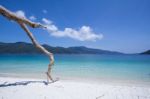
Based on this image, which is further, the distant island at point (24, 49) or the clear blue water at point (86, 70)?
the distant island at point (24, 49)

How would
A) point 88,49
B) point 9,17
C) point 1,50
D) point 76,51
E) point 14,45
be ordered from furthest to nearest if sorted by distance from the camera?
1. point 88,49
2. point 76,51
3. point 14,45
4. point 1,50
5. point 9,17

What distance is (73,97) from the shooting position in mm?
Result: 5426

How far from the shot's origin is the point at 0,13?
339cm

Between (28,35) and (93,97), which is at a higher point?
(28,35)

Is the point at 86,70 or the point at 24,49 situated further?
the point at 24,49

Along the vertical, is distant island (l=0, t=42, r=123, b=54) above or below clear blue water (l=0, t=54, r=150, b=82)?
above

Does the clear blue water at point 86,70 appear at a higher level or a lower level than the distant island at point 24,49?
lower

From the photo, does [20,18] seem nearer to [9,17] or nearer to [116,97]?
[9,17]

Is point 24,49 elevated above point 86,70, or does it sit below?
above

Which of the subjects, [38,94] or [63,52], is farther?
[63,52]

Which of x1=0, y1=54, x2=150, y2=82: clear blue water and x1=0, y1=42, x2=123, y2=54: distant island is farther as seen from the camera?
x1=0, y1=42, x2=123, y2=54: distant island

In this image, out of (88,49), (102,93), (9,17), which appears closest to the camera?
(9,17)

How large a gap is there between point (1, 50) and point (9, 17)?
153 meters

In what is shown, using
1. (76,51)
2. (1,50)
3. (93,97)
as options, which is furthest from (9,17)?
(76,51)
